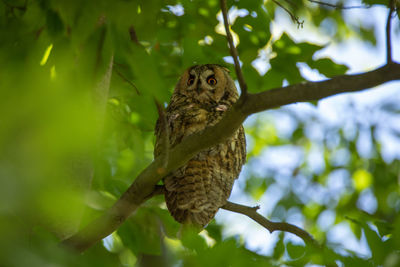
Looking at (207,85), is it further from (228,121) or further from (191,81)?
(228,121)

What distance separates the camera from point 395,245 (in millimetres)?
1532

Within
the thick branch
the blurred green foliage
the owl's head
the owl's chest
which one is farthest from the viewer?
the owl's head

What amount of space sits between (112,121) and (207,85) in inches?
53.4

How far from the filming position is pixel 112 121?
2.17 metres

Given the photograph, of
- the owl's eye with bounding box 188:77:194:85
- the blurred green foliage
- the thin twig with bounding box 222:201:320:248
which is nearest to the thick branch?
the blurred green foliage

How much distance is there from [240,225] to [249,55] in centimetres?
283

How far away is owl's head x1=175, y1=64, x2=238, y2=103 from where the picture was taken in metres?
3.36

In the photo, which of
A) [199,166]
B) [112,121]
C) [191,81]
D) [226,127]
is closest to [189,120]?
[199,166]

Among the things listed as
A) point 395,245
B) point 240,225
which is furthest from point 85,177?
point 240,225

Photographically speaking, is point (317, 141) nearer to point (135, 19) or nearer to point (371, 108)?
point (371, 108)

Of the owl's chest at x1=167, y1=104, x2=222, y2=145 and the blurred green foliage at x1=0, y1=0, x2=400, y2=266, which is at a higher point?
the blurred green foliage at x1=0, y1=0, x2=400, y2=266

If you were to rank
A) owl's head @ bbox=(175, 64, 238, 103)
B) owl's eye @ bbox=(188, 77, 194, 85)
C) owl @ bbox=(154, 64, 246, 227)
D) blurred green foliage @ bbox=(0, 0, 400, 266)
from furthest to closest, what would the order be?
owl's eye @ bbox=(188, 77, 194, 85)
owl's head @ bbox=(175, 64, 238, 103)
owl @ bbox=(154, 64, 246, 227)
blurred green foliage @ bbox=(0, 0, 400, 266)

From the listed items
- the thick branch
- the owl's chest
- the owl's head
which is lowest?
the owl's head

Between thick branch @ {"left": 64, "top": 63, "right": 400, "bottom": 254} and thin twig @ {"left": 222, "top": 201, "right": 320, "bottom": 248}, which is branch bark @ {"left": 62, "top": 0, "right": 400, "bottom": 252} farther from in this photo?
thin twig @ {"left": 222, "top": 201, "right": 320, "bottom": 248}
